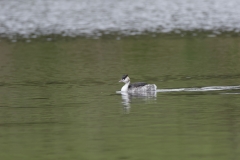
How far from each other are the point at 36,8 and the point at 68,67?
39.5 m

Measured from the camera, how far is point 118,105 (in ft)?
67.9

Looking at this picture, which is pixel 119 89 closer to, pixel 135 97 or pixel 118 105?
pixel 135 97

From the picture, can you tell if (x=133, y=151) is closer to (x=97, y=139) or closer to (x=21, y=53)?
(x=97, y=139)

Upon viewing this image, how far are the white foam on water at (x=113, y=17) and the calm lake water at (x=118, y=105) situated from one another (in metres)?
11.0

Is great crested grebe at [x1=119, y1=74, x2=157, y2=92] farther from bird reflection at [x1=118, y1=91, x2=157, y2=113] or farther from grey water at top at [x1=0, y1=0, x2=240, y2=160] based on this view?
grey water at top at [x1=0, y1=0, x2=240, y2=160]

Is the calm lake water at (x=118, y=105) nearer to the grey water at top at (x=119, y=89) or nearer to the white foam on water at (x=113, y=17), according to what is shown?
the grey water at top at (x=119, y=89)

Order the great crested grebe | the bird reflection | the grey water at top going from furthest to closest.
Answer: the great crested grebe < the bird reflection < the grey water at top

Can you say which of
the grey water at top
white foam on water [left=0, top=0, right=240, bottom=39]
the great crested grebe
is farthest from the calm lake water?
white foam on water [left=0, top=0, right=240, bottom=39]

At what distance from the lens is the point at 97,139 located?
15.8 m

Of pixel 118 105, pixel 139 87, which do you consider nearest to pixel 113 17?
pixel 139 87

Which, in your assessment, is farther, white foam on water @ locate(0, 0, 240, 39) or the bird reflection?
white foam on water @ locate(0, 0, 240, 39)

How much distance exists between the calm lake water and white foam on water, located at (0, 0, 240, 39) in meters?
11.0

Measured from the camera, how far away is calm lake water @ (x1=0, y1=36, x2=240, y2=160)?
15.0 metres

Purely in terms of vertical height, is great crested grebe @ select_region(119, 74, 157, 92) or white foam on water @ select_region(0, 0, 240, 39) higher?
white foam on water @ select_region(0, 0, 240, 39)
